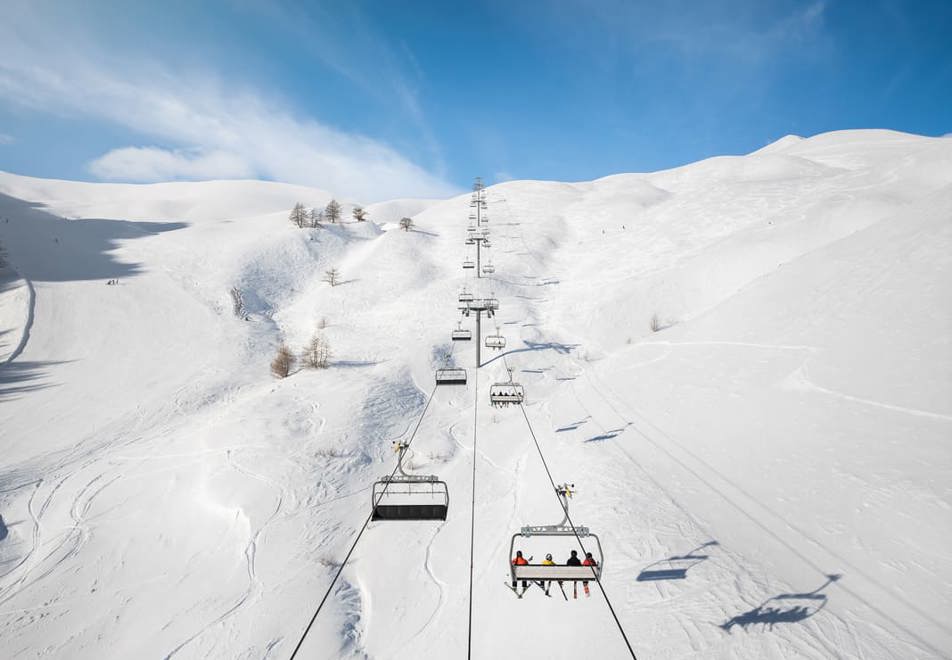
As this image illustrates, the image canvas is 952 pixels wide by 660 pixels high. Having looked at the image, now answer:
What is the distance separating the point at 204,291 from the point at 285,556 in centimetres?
4305

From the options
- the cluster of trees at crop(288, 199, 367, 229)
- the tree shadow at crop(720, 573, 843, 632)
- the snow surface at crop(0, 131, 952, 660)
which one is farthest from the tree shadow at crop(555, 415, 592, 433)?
the cluster of trees at crop(288, 199, 367, 229)

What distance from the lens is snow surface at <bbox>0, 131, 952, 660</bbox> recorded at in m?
10.6

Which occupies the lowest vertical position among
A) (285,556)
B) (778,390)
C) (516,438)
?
(285,556)

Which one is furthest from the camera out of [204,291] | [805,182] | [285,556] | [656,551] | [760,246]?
[805,182]

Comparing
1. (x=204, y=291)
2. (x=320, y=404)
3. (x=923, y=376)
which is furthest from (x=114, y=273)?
(x=923, y=376)

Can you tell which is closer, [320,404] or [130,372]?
[320,404]

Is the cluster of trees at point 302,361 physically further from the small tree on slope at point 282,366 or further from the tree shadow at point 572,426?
the tree shadow at point 572,426

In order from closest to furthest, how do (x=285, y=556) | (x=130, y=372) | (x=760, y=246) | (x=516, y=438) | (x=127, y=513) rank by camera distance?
(x=285, y=556) → (x=127, y=513) → (x=516, y=438) → (x=130, y=372) → (x=760, y=246)

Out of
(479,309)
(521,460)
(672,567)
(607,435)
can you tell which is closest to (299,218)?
(479,309)

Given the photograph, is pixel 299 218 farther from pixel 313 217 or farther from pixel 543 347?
pixel 543 347

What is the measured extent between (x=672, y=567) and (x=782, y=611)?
2.47m

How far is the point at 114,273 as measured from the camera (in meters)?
49.9

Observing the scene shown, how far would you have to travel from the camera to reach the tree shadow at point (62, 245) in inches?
1939

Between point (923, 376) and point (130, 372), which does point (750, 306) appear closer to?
point (923, 376)
